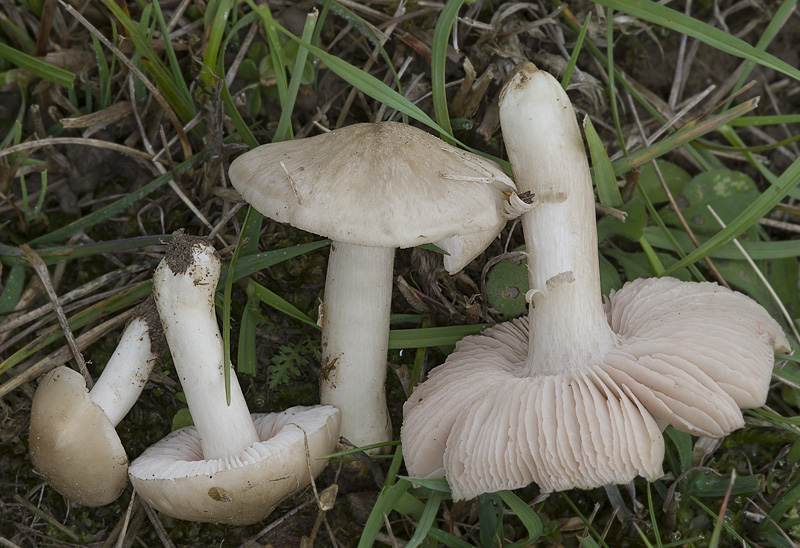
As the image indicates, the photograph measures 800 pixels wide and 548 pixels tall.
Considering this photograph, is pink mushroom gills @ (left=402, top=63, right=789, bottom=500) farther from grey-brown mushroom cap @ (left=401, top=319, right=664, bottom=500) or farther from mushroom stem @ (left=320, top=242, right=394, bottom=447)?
mushroom stem @ (left=320, top=242, right=394, bottom=447)

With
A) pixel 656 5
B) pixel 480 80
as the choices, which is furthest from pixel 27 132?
pixel 656 5

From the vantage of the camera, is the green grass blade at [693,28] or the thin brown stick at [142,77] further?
the thin brown stick at [142,77]

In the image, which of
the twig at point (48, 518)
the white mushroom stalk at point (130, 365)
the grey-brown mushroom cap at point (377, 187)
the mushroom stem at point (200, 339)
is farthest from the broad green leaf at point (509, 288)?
the twig at point (48, 518)

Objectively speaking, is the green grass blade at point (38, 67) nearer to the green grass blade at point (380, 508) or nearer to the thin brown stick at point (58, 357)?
the thin brown stick at point (58, 357)

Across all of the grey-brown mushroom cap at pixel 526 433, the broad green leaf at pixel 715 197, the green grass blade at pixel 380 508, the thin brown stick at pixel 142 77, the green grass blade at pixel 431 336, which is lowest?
the green grass blade at pixel 380 508

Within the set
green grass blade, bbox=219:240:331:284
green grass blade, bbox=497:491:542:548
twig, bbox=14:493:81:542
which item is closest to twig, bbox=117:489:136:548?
twig, bbox=14:493:81:542

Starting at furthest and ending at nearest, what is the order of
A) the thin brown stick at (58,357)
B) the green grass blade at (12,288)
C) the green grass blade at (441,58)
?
the green grass blade at (12,288) < the thin brown stick at (58,357) < the green grass blade at (441,58)

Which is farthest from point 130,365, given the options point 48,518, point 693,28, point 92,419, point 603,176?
point 693,28

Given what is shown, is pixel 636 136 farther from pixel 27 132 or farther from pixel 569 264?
pixel 27 132
